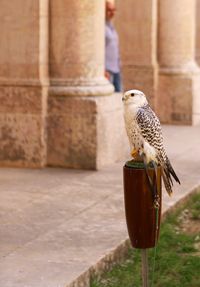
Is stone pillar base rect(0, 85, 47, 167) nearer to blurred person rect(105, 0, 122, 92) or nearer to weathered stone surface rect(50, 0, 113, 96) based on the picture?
weathered stone surface rect(50, 0, 113, 96)

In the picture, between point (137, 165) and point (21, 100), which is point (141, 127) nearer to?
point (137, 165)

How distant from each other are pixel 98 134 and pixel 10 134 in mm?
1015

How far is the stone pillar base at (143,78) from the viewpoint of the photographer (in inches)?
533

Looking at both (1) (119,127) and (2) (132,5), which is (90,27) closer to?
(1) (119,127)

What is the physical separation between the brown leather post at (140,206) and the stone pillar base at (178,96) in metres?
8.67

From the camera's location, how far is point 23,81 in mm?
9664

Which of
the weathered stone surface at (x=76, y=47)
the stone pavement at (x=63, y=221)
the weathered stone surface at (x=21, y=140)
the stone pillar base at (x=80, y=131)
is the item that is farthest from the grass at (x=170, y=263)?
the weathered stone surface at (x=76, y=47)

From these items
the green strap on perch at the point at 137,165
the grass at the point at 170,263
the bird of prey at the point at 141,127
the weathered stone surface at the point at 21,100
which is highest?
the bird of prey at the point at 141,127

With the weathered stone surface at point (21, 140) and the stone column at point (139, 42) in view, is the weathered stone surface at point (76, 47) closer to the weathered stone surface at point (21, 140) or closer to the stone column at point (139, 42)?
the weathered stone surface at point (21, 140)

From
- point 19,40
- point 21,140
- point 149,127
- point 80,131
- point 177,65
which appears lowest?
point 21,140

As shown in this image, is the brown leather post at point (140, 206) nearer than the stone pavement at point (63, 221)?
Yes

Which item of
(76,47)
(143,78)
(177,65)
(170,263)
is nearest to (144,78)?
(143,78)

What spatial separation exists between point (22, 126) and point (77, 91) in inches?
28.6

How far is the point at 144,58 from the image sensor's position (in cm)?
1355
